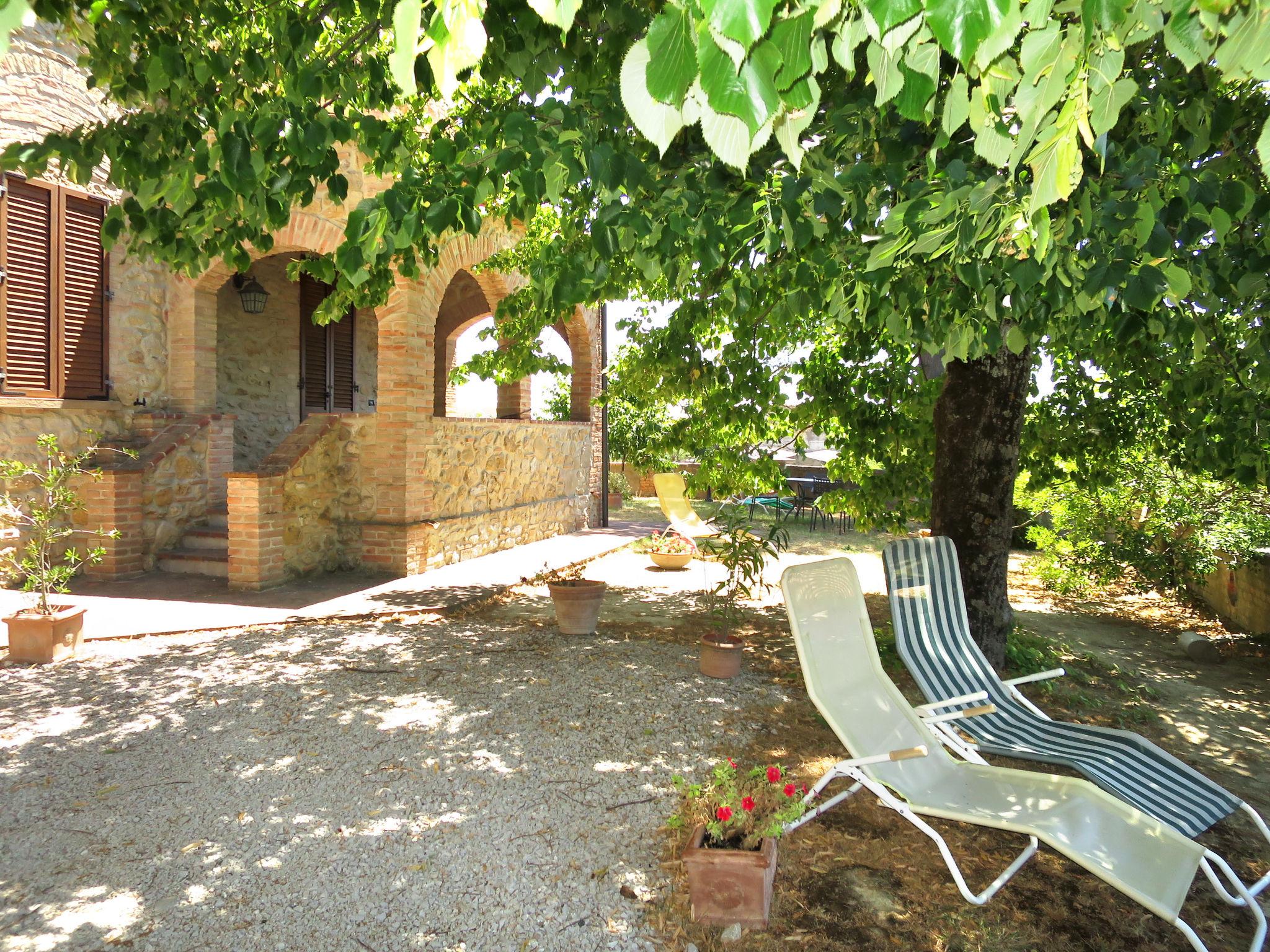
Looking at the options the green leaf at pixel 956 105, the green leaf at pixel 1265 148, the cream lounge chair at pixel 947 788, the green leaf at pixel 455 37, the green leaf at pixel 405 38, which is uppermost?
the green leaf at pixel 956 105

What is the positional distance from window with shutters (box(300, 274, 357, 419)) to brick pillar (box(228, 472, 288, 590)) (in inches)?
127

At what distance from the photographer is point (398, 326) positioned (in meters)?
7.41

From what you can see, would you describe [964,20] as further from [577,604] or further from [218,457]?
[218,457]

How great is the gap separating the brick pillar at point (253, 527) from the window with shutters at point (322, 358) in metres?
3.24

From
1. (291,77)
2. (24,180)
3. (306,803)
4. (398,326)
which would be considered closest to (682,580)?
(398,326)

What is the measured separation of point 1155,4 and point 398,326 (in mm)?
6751

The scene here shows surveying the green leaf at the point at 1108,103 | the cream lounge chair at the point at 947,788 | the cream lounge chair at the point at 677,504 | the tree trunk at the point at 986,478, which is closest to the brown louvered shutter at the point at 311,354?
the cream lounge chair at the point at 677,504

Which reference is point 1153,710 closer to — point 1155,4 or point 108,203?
point 1155,4

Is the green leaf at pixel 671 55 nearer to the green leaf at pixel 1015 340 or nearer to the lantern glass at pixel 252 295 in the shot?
the green leaf at pixel 1015 340

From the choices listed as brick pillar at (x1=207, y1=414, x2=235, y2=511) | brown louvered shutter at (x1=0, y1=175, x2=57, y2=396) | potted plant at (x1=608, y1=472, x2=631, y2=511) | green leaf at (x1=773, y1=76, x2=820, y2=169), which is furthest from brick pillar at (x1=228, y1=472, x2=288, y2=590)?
potted plant at (x1=608, y1=472, x2=631, y2=511)

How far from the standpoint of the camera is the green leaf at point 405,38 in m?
0.94

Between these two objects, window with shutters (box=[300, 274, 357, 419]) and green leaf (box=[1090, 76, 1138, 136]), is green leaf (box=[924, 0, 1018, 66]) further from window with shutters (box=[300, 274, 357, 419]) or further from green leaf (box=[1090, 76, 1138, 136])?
window with shutters (box=[300, 274, 357, 419])

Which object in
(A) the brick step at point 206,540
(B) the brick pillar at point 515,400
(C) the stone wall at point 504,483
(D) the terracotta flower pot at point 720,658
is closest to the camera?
(D) the terracotta flower pot at point 720,658

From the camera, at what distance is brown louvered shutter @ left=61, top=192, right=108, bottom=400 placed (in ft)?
22.4
